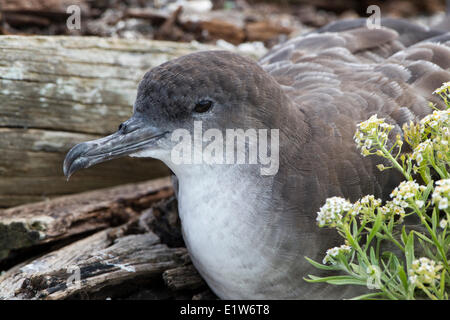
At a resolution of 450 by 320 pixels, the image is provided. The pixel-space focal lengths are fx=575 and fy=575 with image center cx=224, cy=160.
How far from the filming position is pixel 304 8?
6.71 meters

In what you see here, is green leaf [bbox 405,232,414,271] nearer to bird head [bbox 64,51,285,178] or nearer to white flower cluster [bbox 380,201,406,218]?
white flower cluster [bbox 380,201,406,218]

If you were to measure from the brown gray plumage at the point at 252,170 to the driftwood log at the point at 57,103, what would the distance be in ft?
3.83

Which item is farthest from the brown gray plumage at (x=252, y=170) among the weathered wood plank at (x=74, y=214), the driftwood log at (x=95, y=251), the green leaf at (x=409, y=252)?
the weathered wood plank at (x=74, y=214)

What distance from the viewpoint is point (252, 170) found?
3.06 m

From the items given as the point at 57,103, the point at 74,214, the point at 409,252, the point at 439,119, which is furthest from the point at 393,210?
the point at 57,103

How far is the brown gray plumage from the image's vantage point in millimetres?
3049

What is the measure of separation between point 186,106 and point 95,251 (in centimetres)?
133

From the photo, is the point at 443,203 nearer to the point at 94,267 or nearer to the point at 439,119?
the point at 439,119

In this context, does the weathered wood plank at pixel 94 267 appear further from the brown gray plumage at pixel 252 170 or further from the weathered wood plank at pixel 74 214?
the brown gray plumage at pixel 252 170

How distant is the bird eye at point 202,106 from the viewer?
10.0 ft

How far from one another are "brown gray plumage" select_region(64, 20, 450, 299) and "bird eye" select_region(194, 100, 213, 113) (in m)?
0.02

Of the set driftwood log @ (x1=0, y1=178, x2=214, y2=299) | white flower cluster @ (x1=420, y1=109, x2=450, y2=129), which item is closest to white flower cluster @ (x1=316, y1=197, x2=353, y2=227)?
white flower cluster @ (x1=420, y1=109, x2=450, y2=129)

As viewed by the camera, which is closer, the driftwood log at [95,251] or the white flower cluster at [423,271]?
the white flower cluster at [423,271]
